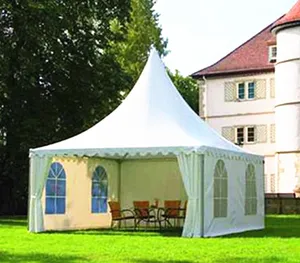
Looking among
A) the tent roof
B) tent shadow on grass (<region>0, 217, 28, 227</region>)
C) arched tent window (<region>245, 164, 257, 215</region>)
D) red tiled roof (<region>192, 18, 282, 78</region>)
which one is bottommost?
tent shadow on grass (<region>0, 217, 28, 227</region>)

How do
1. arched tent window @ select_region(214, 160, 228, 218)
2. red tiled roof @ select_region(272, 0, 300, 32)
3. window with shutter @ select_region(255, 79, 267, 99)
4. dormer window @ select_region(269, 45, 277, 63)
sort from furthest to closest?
window with shutter @ select_region(255, 79, 267, 99), dormer window @ select_region(269, 45, 277, 63), red tiled roof @ select_region(272, 0, 300, 32), arched tent window @ select_region(214, 160, 228, 218)

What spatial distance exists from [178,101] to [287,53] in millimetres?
17655

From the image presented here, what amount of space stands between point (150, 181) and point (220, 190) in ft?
14.2

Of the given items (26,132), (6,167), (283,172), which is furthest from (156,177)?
(283,172)

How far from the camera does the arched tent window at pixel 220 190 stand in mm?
16969

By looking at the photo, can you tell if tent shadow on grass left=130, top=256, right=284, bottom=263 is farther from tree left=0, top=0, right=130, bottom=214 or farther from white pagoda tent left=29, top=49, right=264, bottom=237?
tree left=0, top=0, right=130, bottom=214

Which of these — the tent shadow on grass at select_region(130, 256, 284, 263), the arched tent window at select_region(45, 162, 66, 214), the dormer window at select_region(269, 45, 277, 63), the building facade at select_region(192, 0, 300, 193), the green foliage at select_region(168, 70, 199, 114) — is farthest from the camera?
the green foliage at select_region(168, 70, 199, 114)

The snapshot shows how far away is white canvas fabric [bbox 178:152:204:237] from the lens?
1587cm

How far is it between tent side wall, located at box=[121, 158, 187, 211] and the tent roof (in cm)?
315

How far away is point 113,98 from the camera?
28141mm

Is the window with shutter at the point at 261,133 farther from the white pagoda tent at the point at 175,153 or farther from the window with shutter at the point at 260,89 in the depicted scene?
the white pagoda tent at the point at 175,153

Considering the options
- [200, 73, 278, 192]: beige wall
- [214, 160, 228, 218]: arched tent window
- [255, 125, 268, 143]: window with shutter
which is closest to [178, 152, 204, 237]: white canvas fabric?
[214, 160, 228, 218]: arched tent window

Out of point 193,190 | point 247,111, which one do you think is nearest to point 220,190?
point 193,190

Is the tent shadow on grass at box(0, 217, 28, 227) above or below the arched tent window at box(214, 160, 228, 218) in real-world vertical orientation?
below
